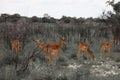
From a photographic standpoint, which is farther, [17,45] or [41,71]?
[17,45]

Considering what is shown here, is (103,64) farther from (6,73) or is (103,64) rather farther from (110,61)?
(6,73)

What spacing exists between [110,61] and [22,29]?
5.57 metres

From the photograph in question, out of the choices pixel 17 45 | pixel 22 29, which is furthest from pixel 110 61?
pixel 22 29

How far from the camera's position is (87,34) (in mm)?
29172

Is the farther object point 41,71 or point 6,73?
point 41,71

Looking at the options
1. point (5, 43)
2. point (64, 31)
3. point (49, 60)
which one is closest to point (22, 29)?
point (5, 43)

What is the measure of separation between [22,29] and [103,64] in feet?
19.7

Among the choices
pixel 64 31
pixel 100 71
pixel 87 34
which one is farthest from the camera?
pixel 64 31

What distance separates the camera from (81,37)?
29203 millimetres

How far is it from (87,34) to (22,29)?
9622 millimetres

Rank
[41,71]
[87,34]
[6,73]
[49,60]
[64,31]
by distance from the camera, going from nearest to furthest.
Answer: [6,73], [41,71], [49,60], [87,34], [64,31]

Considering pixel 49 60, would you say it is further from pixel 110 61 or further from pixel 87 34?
pixel 87 34

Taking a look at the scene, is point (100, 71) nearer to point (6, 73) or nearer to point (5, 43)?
point (6, 73)

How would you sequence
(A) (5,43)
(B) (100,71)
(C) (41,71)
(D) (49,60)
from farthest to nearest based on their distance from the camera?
1. (A) (5,43)
2. (D) (49,60)
3. (B) (100,71)
4. (C) (41,71)
